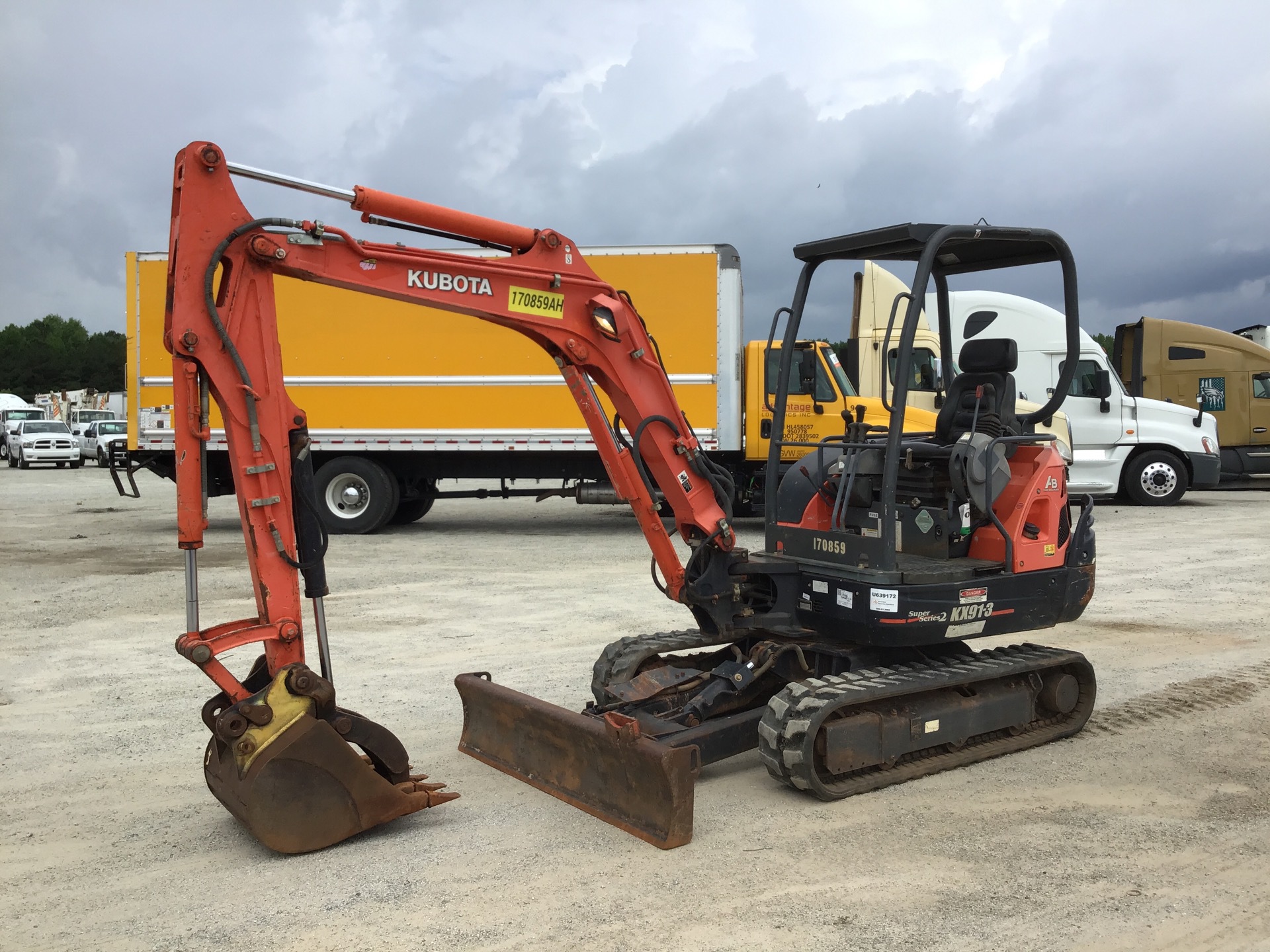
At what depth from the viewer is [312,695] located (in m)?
4.30

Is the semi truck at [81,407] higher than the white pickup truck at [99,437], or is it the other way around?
the semi truck at [81,407]

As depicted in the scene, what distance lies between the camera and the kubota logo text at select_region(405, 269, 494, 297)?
189 inches

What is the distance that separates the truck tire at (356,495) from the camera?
1507cm

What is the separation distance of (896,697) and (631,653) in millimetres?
1509

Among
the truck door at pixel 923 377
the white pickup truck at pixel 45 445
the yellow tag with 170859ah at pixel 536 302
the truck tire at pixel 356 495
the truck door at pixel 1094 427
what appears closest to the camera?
the yellow tag with 170859ah at pixel 536 302

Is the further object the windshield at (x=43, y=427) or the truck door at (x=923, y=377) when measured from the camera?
the windshield at (x=43, y=427)

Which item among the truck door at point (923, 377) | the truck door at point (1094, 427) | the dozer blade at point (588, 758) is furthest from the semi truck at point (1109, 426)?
the dozer blade at point (588, 758)

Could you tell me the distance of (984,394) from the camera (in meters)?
5.97

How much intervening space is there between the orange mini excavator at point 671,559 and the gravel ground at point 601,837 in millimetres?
240

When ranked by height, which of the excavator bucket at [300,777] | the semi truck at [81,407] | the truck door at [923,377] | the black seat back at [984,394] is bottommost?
the excavator bucket at [300,777]

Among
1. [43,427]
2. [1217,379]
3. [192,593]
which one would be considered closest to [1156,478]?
[1217,379]

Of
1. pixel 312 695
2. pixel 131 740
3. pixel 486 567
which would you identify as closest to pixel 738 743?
pixel 312 695

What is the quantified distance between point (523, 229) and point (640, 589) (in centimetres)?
615

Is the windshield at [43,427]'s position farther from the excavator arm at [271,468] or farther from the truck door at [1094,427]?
the excavator arm at [271,468]
